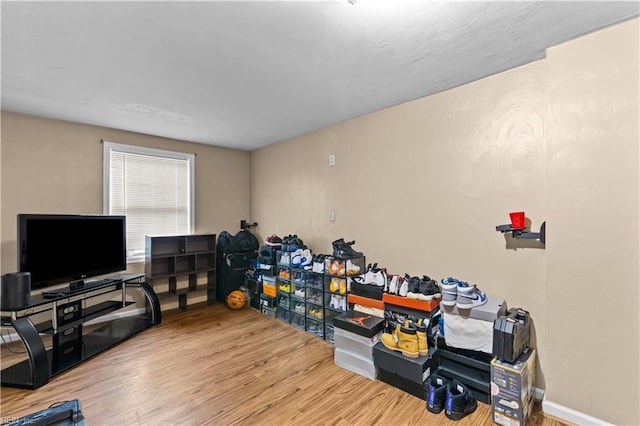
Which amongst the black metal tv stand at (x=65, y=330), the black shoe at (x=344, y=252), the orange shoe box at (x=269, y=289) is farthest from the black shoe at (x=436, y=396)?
the black metal tv stand at (x=65, y=330)

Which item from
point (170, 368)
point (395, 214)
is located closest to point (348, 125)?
point (395, 214)

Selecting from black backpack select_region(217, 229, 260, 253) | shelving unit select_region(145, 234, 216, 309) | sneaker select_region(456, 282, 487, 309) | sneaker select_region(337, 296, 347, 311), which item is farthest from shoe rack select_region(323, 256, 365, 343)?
shelving unit select_region(145, 234, 216, 309)

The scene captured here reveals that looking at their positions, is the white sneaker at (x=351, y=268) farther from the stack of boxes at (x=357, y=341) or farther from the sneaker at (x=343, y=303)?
the stack of boxes at (x=357, y=341)

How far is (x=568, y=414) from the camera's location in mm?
1875

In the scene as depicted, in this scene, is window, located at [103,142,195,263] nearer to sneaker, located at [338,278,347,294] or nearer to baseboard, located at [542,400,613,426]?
sneaker, located at [338,278,347,294]

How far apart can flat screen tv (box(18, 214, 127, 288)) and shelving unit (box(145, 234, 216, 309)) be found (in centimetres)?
54

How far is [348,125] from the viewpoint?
3447mm

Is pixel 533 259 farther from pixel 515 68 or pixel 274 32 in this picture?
pixel 274 32

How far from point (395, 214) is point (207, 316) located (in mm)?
2867

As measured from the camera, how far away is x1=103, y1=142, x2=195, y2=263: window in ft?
12.4

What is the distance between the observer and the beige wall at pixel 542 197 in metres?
1.72

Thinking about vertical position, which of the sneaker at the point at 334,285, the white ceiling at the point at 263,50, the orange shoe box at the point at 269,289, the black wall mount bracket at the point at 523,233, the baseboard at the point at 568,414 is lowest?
the baseboard at the point at 568,414

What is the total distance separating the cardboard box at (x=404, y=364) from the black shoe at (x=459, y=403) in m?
0.19

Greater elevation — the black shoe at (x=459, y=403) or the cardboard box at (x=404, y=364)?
the cardboard box at (x=404, y=364)
